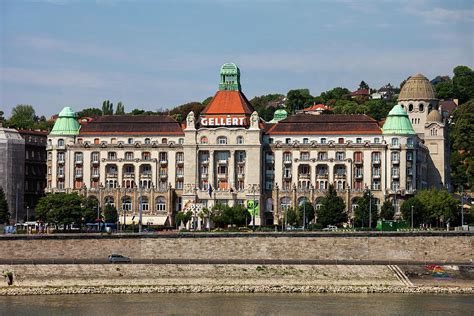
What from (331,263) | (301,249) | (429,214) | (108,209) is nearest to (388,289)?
(331,263)

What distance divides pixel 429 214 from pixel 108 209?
42.3 m

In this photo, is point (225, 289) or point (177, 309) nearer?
point (177, 309)

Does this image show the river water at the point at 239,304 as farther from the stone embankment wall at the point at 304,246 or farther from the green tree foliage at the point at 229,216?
the green tree foliage at the point at 229,216

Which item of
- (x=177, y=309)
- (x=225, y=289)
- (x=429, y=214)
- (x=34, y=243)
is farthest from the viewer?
(x=429, y=214)

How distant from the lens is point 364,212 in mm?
→ 191625

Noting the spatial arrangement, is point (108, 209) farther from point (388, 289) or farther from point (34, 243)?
point (388, 289)

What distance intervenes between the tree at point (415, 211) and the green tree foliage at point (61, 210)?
41.2 metres

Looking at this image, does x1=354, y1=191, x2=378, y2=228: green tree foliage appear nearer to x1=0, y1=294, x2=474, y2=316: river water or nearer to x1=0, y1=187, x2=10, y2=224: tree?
x1=0, y1=187, x2=10, y2=224: tree

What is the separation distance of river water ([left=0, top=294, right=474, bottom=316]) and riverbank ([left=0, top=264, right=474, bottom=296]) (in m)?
2.60

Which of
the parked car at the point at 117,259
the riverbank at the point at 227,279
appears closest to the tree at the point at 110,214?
the parked car at the point at 117,259

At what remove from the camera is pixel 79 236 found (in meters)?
155

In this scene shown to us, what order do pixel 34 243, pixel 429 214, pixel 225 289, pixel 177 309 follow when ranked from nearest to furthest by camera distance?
pixel 177 309 < pixel 225 289 < pixel 34 243 < pixel 429 214

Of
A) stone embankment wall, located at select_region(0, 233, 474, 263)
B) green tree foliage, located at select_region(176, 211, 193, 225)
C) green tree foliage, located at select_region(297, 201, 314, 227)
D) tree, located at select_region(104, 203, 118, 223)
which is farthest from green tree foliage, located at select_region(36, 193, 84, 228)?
green tree foliage, located at select_region(297, 201, 314, 227)

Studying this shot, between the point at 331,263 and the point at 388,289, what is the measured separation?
844 cm
